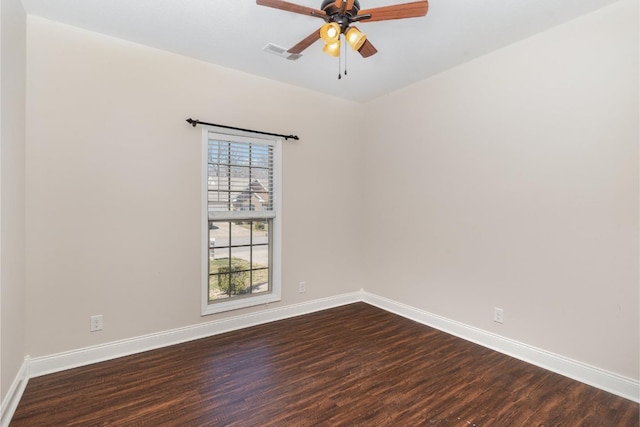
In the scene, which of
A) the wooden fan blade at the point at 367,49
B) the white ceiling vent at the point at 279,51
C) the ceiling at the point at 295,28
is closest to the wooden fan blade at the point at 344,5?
the wooden fan blade at the point at 367,49

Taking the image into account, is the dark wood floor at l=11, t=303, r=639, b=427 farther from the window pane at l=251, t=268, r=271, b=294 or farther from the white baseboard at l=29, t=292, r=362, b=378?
the window pane at l=251, t=268, r=271, b=294

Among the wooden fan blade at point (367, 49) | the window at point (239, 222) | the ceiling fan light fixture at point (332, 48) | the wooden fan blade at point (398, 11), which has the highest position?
the wooden fan blade at point (398, 11)

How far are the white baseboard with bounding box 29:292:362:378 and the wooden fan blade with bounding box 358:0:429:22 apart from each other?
2955 millimetres

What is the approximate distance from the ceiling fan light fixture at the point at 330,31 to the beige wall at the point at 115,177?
65.8 inches

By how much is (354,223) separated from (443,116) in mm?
1727

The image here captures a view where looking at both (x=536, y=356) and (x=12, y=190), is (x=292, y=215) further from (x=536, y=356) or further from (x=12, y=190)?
(x=536, y=356)

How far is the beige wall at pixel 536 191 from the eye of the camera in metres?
2.16

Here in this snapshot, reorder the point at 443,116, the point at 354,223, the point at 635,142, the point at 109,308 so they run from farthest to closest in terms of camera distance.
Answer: the point at 354,223 < the point at 443,116 < the point at 109,308 < the point at 635,142

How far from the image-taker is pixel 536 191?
8.40 feet

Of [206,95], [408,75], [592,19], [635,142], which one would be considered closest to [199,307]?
[206,95]

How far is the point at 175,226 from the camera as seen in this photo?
291 centimetres

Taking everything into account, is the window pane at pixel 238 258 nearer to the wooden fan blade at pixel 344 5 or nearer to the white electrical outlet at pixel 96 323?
the white electrical outlet at pixel 96 323

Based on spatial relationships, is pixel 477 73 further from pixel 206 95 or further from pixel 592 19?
pixel 206 95

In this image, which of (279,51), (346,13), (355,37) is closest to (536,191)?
(355,37)
